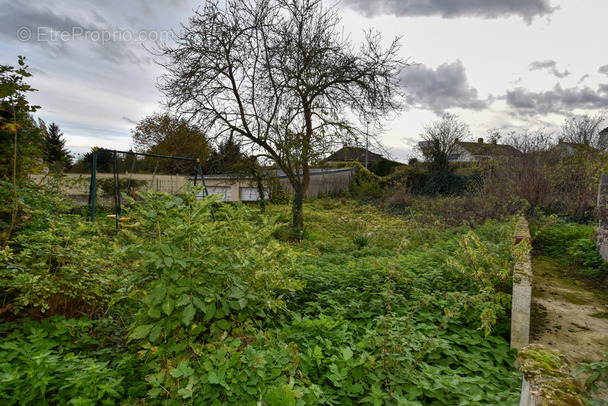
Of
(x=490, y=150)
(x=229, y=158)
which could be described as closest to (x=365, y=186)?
(x=490, y=150)

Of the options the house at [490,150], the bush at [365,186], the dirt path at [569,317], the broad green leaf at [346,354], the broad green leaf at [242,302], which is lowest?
the dirt path at [569,317]

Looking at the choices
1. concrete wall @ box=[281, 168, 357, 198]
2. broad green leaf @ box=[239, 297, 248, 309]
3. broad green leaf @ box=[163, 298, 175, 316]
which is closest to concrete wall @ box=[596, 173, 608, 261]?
broad green leaf @ box=[239, 297, 248, 309]

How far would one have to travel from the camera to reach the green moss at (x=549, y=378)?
1.22 metres

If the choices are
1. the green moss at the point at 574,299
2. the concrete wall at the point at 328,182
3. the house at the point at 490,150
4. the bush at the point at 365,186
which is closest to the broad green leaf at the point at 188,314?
the green moss at the point at 574,299

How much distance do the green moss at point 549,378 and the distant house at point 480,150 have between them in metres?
13.8

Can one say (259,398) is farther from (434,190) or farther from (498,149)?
(434,190)

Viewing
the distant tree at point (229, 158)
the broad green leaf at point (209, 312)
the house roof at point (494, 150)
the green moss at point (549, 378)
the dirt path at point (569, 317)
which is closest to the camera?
the green moss at point (549, 378)

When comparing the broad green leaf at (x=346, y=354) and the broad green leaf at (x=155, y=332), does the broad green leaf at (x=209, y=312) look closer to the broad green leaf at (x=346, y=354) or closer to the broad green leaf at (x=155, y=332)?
the broad green leaf at (x=155, y=332)

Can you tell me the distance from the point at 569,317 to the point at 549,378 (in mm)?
3025

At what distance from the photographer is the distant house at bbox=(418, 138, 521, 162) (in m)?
13.8

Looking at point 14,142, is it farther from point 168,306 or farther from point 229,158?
point 229,158

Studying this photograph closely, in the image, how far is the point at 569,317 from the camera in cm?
361

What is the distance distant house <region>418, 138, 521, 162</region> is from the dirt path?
390 inches

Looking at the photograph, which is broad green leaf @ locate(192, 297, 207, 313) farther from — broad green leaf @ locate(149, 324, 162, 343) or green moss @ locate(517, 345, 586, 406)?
green moss @ locate(517, 345, 586, 406)
